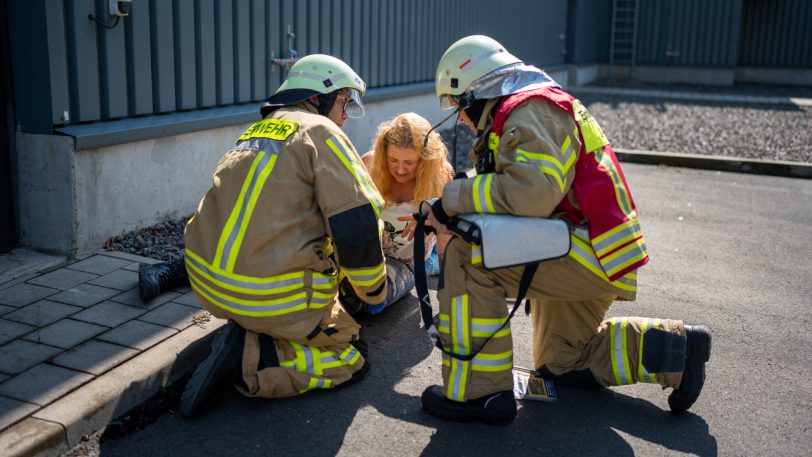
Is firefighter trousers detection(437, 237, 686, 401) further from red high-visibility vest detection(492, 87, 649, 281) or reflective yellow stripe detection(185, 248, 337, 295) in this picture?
reflective yellow stripe detection(185, 248, 337, 295)

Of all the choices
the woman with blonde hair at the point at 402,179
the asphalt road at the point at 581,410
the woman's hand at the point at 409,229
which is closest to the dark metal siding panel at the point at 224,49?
the woman with blonde hair at the point at 402,179

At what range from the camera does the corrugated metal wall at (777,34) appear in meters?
20.5

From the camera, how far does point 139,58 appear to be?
587cm

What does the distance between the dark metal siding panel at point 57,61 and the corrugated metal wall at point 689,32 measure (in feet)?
61.0

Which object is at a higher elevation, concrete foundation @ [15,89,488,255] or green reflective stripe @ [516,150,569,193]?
green reflective stripe @ [516,150,569,193]

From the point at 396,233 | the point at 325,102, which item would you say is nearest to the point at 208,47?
the point at 396,233

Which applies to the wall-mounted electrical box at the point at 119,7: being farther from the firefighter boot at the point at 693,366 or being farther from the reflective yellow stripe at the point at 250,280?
the firefighter boot at the point at 693,366

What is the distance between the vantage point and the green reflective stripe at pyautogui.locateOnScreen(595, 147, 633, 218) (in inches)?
141

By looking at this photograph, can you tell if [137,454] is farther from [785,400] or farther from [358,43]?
[358,43]

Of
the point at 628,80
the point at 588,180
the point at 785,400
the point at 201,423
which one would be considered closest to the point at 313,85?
the point at 588,180

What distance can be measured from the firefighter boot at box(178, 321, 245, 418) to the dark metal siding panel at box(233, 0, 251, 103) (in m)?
3.86

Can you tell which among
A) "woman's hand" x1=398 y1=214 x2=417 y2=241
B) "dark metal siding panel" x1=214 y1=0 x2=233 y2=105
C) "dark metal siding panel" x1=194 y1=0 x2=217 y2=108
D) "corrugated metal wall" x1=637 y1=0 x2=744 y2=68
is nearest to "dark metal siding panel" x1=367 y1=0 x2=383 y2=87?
"dark metal siding panel" x1=214 y1=0 x2=233 y2=105

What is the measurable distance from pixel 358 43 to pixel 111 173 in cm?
430

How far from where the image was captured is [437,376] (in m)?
4.14
